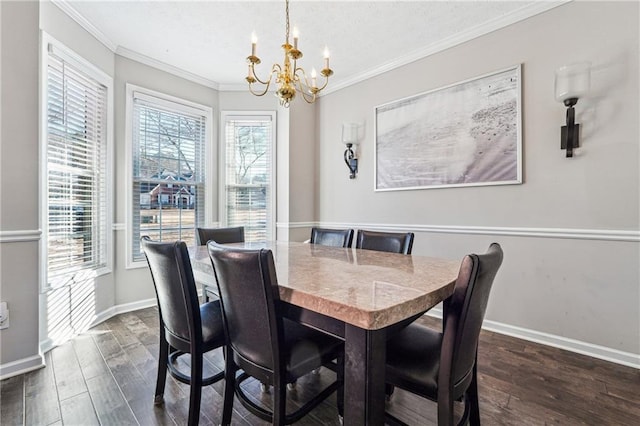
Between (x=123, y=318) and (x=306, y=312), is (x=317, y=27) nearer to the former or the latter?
(x=306, y=312)

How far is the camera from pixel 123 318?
114 inches

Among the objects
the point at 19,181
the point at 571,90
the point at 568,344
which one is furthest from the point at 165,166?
the point at 568,344

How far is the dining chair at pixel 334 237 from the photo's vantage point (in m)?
2.34

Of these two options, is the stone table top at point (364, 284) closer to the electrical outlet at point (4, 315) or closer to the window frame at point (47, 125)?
the electrical outlet at point (4, 315)

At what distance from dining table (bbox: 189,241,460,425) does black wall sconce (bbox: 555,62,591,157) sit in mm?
1635

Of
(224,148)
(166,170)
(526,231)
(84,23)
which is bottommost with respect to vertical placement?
(526,231)

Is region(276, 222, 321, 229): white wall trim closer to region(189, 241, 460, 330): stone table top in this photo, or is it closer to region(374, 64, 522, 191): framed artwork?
region(374, 64, 522, 191): framed artwork

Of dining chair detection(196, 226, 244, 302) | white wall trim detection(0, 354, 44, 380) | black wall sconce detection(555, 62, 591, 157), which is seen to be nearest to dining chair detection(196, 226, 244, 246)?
dining chair detection(196, 226, 244, 302)

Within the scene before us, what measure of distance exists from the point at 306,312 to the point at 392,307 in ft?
1.19

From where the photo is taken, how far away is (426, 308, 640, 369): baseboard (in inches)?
79.4

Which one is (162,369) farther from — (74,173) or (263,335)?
(74,173)

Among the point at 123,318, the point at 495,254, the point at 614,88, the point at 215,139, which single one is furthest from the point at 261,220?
the point at 614,88

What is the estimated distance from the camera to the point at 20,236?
192 centimetres

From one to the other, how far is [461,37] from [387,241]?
2.15 metres
